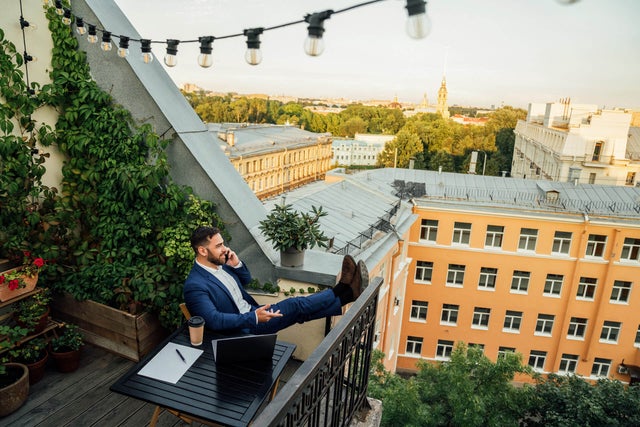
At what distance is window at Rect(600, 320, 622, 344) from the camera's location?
64.8 feet

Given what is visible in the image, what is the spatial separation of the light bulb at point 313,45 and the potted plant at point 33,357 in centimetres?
308

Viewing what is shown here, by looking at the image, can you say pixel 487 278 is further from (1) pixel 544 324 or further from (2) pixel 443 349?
(2) pixel 443 349

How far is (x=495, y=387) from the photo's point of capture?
482 inches

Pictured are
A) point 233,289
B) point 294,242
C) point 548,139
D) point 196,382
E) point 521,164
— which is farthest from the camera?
point 521,164

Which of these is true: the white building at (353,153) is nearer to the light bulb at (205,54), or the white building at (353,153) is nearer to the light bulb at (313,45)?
the light bulb at (205,54)

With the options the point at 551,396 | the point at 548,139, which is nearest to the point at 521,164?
the point at 548,139

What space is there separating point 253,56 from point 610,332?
22.7 meters

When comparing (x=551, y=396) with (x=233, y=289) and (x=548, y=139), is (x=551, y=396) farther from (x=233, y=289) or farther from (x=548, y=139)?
(x=548, y=139)

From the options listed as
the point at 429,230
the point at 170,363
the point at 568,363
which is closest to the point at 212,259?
the point at 170,363

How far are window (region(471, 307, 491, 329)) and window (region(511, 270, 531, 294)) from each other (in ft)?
5.19

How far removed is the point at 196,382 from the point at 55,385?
1844 mm

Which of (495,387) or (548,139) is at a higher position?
(548,139)

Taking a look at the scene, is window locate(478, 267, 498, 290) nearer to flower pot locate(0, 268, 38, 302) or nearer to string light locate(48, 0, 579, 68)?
string light locate(48, 0, 579, 68)

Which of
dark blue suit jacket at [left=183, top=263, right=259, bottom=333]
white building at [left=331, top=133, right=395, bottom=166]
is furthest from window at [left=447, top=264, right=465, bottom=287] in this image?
white building at [left=331, top=133, right=395, bottom=166]
